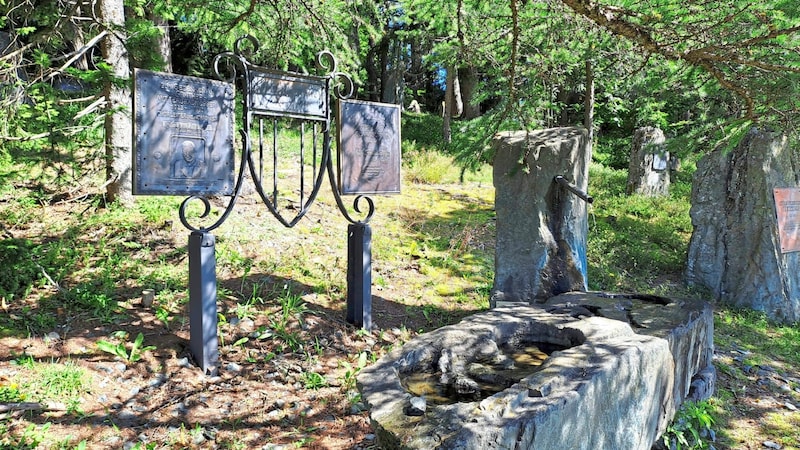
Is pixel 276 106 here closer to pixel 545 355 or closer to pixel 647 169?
pixel 545 355

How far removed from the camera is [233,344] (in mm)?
4297

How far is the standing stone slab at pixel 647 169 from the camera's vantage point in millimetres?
11258

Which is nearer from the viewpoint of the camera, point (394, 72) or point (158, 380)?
point (158, 380)

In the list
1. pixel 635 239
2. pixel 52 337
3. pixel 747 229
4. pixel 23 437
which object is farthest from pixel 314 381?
pixel 635 239

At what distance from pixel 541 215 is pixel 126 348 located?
12.3ft

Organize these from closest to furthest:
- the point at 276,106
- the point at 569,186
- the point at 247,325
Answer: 1. the point at 276,106
2. the point at 247,325
3. the point at 569,186

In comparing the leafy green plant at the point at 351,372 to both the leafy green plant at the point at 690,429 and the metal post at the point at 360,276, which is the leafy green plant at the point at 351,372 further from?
the leafy green plant at the point at 690,429

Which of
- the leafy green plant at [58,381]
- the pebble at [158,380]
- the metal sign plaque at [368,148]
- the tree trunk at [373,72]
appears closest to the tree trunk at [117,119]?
the metal sign plaque at [368,148]

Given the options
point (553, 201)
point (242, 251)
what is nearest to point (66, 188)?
point (242, 251)

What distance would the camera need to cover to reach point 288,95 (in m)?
4.46

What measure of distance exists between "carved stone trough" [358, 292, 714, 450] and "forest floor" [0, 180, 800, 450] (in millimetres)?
685

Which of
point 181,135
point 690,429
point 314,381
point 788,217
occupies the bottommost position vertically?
point 690,429

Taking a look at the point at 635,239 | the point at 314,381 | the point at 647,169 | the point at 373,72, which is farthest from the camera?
the point at 373,72

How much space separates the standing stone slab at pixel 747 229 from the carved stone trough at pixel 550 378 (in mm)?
3141
